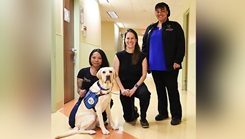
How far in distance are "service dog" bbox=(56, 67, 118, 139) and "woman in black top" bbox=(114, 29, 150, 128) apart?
31 centimetres

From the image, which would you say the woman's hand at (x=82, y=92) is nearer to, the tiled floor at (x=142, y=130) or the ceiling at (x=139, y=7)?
the tiled floor at (x=142, y=130)

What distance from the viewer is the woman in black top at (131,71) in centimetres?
241

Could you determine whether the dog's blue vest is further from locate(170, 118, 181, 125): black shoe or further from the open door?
the open door

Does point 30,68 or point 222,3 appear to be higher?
point 222,3

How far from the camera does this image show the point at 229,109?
55 cm

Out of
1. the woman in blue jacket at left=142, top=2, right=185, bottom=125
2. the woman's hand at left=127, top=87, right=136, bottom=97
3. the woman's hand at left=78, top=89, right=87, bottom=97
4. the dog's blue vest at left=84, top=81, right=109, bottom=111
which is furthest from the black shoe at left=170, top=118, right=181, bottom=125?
the woman's hand at left=78, top=89, right=87, bottom=97

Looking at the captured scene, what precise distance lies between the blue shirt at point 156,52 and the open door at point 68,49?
5.76ft

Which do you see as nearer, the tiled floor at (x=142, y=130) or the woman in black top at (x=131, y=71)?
the tiled floor at (x=142, y=130)

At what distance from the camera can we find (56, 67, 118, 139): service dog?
2105 millimetres

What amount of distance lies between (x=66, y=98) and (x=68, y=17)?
1.43m

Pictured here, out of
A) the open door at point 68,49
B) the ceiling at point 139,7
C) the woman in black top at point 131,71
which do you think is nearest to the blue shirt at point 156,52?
the woman in black top at point 131,71

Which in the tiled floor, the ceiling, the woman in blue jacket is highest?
the ceiling

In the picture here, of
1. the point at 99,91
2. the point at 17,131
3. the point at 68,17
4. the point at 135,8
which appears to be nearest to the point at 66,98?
the point at 68,17

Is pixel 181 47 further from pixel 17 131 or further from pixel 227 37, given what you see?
pixel 17 131
